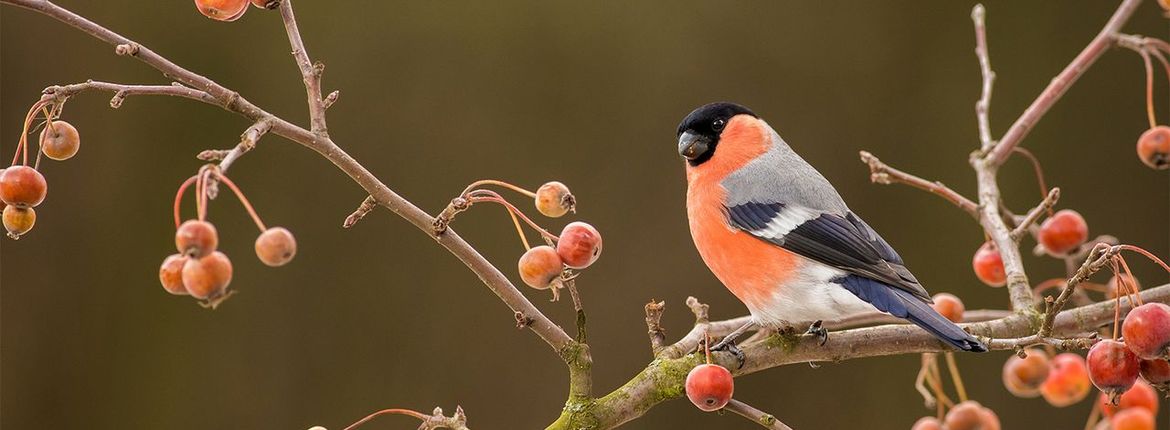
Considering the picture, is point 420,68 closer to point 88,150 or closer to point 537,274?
point 88,150

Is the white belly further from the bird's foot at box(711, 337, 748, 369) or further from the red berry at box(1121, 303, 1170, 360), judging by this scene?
the red berry at box(1121, 303, 1170, 360)

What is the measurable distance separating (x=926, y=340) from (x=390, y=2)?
1.54 meters

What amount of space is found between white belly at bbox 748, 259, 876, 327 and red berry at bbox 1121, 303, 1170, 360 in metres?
0.32

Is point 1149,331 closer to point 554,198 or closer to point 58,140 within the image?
point 554,198

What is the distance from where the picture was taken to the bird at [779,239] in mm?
1102

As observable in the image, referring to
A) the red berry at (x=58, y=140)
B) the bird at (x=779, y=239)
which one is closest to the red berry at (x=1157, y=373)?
the bird at (x=779, y=239)

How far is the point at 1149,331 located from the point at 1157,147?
0.41 m

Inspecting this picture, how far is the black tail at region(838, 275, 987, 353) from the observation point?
2.94 ft

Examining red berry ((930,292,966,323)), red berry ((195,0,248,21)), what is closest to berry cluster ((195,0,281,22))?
red berry ((195,0,248,21))

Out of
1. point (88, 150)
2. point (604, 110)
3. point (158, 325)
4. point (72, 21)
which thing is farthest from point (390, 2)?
point (72, 21)

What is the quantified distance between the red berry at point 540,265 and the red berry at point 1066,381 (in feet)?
2.22

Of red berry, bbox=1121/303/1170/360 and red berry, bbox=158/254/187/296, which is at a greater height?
red berry, bbox=158/254/187/296

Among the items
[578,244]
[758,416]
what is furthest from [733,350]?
[578,244]

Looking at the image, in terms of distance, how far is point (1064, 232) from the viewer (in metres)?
1.18
